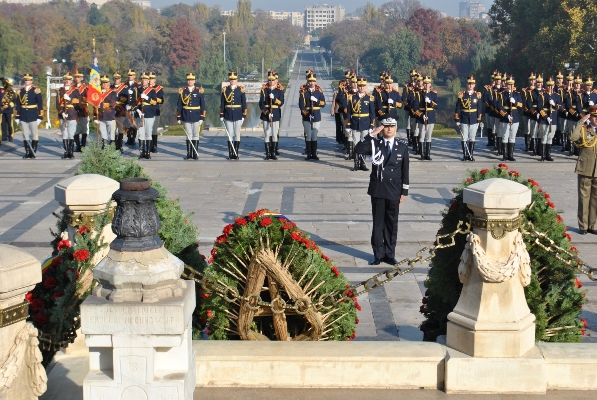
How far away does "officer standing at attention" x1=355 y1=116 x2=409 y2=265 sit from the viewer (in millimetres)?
9547

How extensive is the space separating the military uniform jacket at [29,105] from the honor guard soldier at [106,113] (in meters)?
1.19

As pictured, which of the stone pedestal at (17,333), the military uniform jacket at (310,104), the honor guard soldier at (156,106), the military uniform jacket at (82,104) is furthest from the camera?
the honor guard soldier at (156,106)

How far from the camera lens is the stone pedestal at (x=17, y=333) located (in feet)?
13.2

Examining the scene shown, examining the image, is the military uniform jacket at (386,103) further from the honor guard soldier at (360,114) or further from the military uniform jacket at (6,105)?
the military uniform jacket at (6,105)

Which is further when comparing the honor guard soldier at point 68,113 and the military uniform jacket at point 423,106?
the military uniform jacket at point 423,106

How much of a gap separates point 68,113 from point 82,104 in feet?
1.91

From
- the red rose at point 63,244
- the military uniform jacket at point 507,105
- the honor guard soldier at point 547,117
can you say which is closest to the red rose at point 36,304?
the red rose at point 63,244

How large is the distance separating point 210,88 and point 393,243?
10080 centimetres

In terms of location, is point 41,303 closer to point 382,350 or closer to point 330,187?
point 382,350

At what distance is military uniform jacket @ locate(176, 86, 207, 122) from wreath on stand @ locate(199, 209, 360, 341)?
12255 mm

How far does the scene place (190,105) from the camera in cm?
1802

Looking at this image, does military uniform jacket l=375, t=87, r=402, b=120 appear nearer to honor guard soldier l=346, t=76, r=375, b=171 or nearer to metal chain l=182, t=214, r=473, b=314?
honor guard soldier l=346, t=76, r=375, b=171

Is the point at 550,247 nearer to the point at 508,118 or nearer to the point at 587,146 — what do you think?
the point at 587,146

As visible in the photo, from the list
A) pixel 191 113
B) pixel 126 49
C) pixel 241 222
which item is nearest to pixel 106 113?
pixel 191 113
